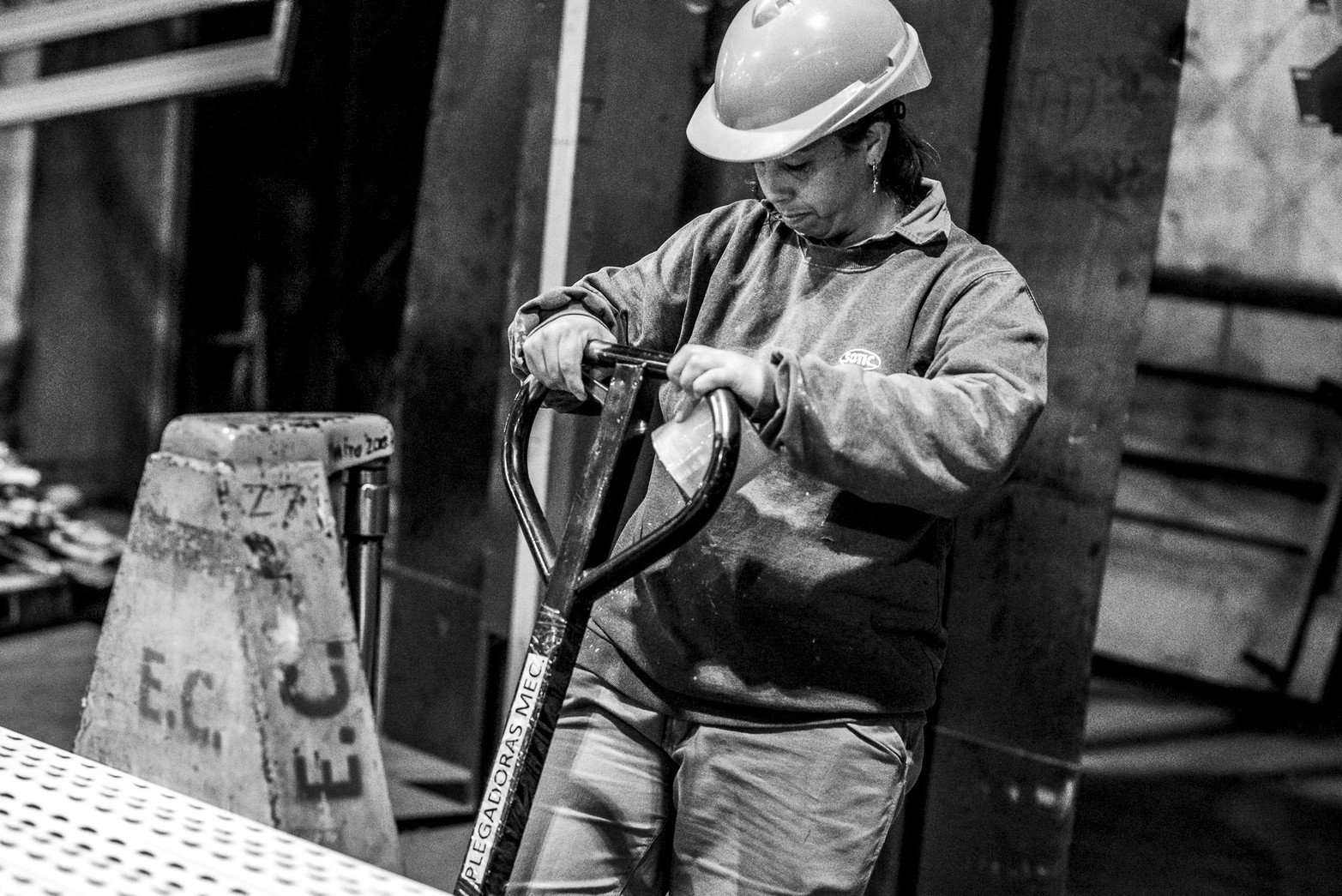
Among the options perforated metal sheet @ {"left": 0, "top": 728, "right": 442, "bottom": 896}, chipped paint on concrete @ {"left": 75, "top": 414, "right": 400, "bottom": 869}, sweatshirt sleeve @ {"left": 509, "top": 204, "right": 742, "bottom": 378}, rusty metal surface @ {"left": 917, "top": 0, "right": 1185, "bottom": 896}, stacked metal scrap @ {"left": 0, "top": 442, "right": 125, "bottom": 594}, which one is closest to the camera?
perforated metal sheet @ {"left": 0, "top": 728, "right": 442, "bottom": 896}

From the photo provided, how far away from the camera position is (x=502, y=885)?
75.7 inches

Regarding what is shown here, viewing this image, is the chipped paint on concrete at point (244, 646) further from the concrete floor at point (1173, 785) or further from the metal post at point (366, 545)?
the concrete floor at point (1173, 785)

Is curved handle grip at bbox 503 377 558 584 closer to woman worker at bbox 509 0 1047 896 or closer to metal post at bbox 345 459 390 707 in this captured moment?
woman worker at bbox 509 0 1047 896

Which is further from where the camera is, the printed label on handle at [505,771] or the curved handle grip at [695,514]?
the printed label on handle at [505,771]

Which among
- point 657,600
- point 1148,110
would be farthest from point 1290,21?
point 657,600

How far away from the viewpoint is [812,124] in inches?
75.8

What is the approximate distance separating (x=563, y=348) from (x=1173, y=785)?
3.56m

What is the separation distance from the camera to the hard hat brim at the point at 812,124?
1927mm

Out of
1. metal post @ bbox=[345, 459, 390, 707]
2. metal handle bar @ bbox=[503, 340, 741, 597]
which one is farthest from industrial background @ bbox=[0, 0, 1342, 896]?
metal handle bar @ bbox=[503, 340, 741, 597]

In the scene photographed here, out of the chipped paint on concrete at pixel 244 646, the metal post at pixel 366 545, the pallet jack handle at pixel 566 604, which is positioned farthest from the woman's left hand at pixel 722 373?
the metal post at pixel 366 545

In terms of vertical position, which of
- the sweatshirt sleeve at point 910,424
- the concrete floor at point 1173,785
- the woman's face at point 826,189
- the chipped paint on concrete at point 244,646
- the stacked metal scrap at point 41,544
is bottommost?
the concrete floor at point 1173,785

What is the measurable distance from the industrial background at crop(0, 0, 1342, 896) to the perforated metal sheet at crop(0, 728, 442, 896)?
1586mm

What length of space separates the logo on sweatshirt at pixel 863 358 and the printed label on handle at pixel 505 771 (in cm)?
57

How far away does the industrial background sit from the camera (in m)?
2.92
